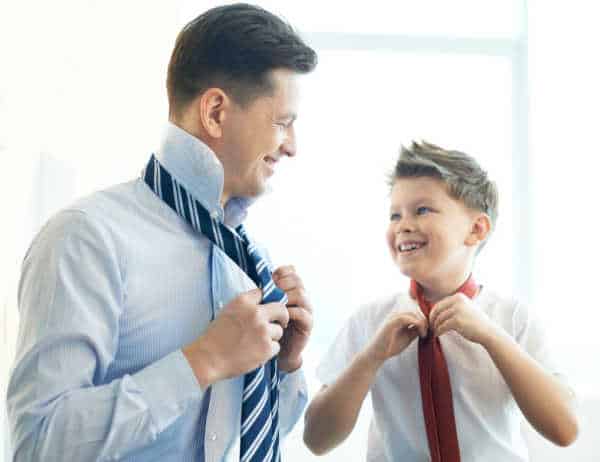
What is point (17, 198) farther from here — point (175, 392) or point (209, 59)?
point (175, 392)

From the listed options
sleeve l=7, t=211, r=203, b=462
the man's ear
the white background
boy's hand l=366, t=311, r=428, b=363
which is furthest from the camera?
the white background

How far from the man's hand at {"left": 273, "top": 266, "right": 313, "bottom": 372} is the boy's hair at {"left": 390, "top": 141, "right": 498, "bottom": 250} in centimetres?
51

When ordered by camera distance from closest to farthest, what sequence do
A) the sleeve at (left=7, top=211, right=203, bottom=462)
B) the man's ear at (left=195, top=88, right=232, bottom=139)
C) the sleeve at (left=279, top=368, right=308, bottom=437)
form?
the sleeve at (left=7, top=211, right=203, bottom=462), the man's ear at (left=195, top=88, right=232, bottom=139), the sleeve at (left=279, top=368, right=308, bottom=437)

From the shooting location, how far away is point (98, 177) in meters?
2.48

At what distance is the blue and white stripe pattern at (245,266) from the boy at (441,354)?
0.40 m

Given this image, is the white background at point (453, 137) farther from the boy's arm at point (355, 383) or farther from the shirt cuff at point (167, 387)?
the shirt cuff at point (167, 387)

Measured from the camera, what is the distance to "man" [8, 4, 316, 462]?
96 cm

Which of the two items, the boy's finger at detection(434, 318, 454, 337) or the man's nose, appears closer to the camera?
the man's nose

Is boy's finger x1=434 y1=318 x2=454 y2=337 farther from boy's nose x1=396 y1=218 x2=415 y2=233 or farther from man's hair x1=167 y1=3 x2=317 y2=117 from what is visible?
man's hair x1=167 y1=3 x2=317 y2=117

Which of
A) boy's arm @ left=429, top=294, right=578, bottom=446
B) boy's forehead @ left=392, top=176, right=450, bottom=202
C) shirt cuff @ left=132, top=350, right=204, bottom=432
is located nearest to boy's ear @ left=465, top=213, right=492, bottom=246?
boy's forehead @ left=392, top=176, right=450, bottom=202

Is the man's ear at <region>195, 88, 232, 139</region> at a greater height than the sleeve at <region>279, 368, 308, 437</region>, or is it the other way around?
the man's ear at <region>195, 88, 232, 139</region>

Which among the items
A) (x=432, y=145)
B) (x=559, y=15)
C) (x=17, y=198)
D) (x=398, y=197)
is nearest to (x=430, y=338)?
(x=398, y=197)

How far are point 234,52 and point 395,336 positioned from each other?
0.67 metres

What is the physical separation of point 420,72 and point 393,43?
0.15m
